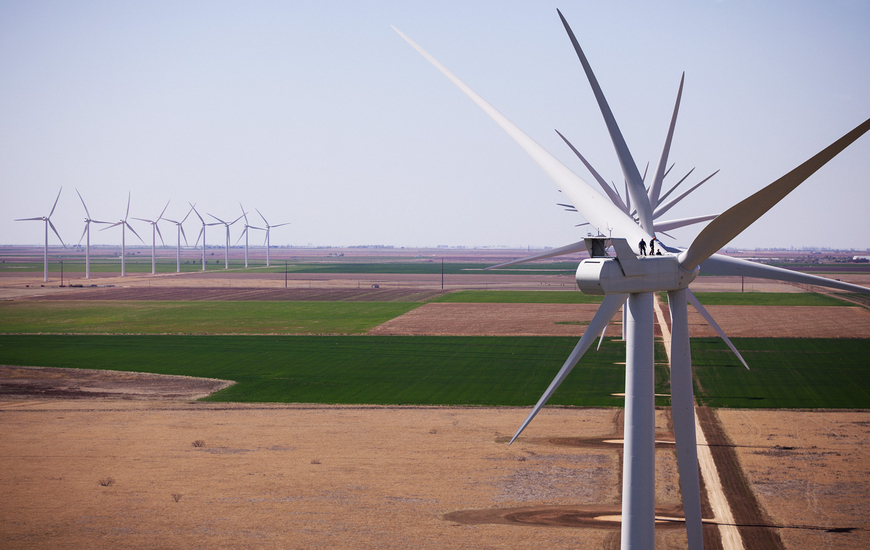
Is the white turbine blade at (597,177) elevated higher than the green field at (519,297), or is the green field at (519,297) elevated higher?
the white turbine blade at (597,177)

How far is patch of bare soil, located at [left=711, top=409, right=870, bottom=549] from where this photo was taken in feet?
89.4

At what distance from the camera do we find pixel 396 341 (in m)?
74.5

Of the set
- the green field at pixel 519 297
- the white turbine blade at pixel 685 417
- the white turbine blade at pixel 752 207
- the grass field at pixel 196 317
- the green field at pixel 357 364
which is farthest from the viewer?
the green field at pixel 519 297

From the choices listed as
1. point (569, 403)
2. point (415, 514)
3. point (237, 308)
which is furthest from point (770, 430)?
point (237, 308)

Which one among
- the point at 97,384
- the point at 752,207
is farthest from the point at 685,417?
the point at 97,384

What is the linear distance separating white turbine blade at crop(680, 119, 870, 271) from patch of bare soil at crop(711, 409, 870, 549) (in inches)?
707

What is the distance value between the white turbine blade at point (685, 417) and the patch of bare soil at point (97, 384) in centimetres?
4197

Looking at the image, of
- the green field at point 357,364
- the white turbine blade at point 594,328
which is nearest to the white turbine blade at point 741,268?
the white turbine blade at point 594,328

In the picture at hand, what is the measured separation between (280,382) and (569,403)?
23035 millimetres

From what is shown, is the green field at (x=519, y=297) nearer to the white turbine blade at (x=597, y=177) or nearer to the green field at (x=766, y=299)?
the green field at (x=766, y=299)

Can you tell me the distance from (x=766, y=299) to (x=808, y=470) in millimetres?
92305

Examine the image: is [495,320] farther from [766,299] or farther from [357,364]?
[766,299]

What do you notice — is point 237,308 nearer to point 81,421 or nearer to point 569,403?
point 81,421

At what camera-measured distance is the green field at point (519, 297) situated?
4606 inches
